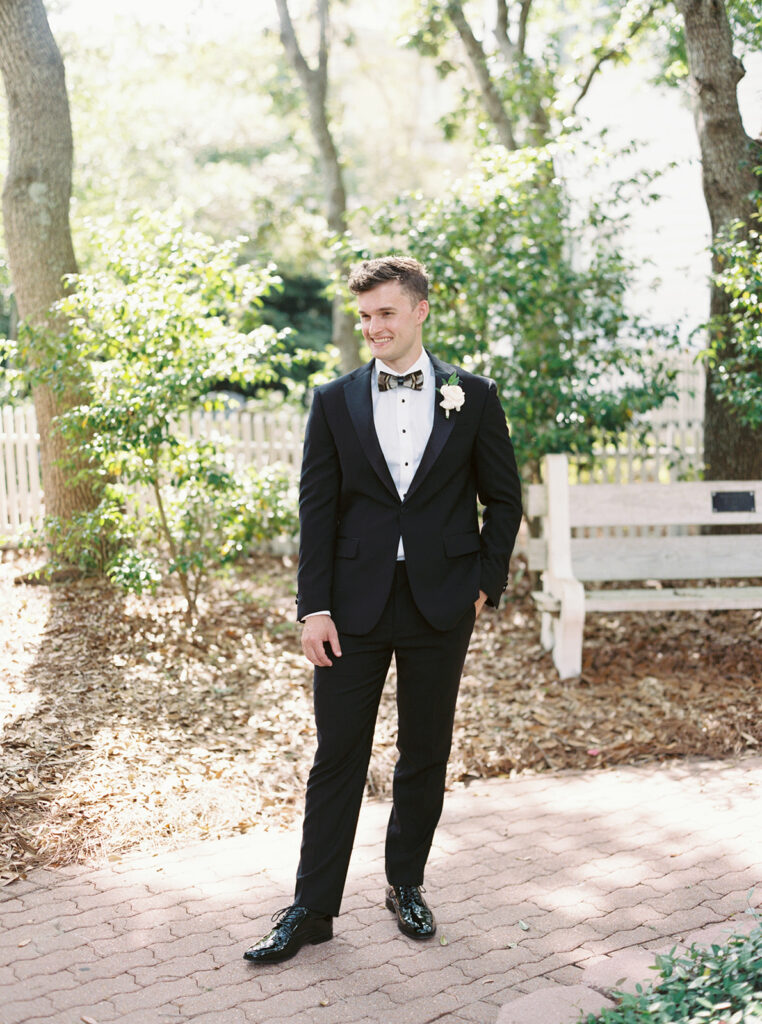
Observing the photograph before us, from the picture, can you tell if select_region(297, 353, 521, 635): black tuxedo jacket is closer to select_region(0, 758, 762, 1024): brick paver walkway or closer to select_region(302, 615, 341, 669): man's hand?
Result: select_region(302, 615, 341, 669): man's hand

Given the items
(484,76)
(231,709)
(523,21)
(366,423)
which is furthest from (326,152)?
(366,423)

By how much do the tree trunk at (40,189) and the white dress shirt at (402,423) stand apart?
4597 mm

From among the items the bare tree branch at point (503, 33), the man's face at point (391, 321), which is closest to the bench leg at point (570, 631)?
the man's face at point (391, 321)

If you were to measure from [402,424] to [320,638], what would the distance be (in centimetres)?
75

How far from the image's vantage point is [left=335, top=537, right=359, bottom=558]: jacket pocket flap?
344cm

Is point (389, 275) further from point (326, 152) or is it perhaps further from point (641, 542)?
point (326, 152)

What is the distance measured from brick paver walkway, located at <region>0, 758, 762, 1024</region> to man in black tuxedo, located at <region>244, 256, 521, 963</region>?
0.23 meters

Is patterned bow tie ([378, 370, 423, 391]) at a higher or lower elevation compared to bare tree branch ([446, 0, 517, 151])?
lower

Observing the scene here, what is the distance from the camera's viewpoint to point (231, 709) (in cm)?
612

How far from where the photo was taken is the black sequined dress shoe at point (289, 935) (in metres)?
3.41

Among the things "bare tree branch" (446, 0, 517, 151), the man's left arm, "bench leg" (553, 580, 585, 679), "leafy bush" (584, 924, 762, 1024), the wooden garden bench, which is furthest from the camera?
"bare tree branch" (446, 0, 517, 151)

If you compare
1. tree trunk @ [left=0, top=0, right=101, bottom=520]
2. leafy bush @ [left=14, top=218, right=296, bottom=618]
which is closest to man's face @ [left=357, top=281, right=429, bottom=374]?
leafy bush @ [left=14, top=218, right=296, bottom=618]

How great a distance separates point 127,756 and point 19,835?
2.87 feet

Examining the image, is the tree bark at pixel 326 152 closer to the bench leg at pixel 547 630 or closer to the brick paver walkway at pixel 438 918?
the bench leg at pixel 547 630
